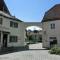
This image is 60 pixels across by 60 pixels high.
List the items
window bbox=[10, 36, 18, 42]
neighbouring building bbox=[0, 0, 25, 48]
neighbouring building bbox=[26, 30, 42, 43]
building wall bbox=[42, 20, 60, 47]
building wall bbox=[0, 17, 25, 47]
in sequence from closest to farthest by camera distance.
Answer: neighbouring building bbox=[0, 0, 25, 48] → building wall bbox=[0, 17, 25, 47] → window bbox=[10, 36, 18, 42] → building wall bbox=[42, 20, 60, 47] → neighbouring building bbox=[26, 30, 42, 43]

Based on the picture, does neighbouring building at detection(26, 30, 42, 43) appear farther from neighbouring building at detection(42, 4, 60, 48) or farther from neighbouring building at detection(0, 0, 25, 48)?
neighbouring building at detection(0, 0, 25, 48)

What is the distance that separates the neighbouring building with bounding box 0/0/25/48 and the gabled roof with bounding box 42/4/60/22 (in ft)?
20.3

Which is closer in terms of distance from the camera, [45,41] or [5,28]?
[5,28]

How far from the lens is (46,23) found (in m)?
51.4

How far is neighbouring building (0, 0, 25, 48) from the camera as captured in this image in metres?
41.9

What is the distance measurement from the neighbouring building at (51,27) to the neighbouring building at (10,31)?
5527mm

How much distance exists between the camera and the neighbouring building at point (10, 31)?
41875mm

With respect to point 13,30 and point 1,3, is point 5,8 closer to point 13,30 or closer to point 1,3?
point 1,3

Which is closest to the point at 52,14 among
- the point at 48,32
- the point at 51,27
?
the point at 51,27

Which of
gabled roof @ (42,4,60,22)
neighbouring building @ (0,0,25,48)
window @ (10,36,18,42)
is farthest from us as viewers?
gabled roof @ (42,4,60,22)

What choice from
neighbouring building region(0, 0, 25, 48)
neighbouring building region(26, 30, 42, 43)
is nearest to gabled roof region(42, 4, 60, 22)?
neighbouring building region(0, 0, 25, 48)

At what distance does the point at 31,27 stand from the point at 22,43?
22145 mm

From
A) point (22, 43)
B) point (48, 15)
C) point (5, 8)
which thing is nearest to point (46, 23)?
point (48, 15)

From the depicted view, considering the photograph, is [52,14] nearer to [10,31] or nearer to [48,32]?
[48,32]
